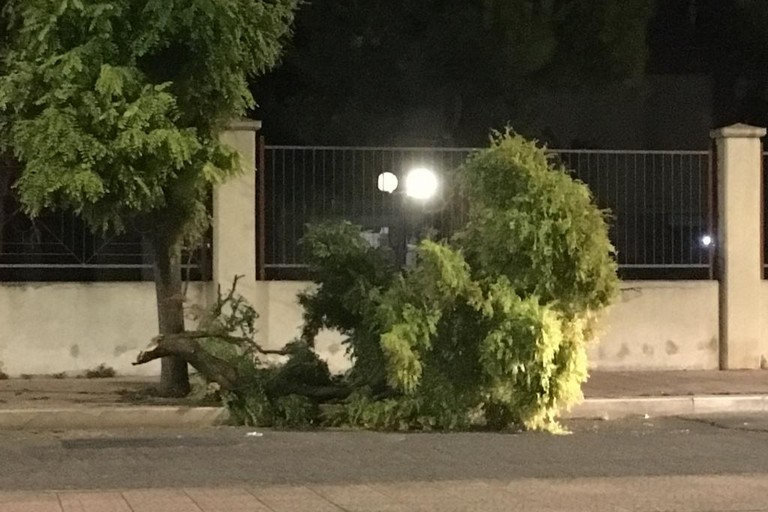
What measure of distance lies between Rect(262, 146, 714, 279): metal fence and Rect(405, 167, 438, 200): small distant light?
111 mm

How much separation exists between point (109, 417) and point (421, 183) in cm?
508

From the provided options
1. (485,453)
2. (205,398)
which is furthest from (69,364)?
(485,453)

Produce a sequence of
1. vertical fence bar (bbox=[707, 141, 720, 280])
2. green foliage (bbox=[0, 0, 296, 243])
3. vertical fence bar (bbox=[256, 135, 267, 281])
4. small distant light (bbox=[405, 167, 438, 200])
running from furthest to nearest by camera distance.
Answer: vertical fence bar (bbox=[707, 141, 720, 280]) < small distant light (bbox=[405, 167, 438, 200]) < vertical fence bar (bbox=[256, 135, 267, 281]) < green foliage (bbox=[0, 0, 296, 243])

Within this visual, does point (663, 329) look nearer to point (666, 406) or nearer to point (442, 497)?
point (666, 406)

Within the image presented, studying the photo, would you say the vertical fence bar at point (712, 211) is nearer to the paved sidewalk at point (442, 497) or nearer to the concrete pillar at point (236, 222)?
the concrete pillar at point (236, 222)

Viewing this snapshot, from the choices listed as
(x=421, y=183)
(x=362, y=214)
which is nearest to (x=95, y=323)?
(x=362, y=214)

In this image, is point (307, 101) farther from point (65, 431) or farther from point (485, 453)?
point (485, 453)

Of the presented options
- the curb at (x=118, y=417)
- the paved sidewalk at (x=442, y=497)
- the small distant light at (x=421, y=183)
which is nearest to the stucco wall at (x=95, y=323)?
the small distant light at (x=421, y=183)

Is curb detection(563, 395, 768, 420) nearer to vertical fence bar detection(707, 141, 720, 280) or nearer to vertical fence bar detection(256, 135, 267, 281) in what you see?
vertical fence bar detection(707, 141, 720, 280)

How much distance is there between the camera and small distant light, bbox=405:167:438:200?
1464 cm

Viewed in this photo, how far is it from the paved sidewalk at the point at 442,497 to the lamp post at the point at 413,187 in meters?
6.15

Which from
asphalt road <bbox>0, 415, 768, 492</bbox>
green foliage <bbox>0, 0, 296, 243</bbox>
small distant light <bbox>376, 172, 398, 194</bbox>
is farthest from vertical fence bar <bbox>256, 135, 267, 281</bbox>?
asphalt road <bbox>0, 415, 768, 492</bbox>

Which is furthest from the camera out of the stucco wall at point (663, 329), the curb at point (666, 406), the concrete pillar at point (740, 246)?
the concrete pillar at point (740, 246)

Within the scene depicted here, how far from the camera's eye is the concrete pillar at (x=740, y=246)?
49.8ft
